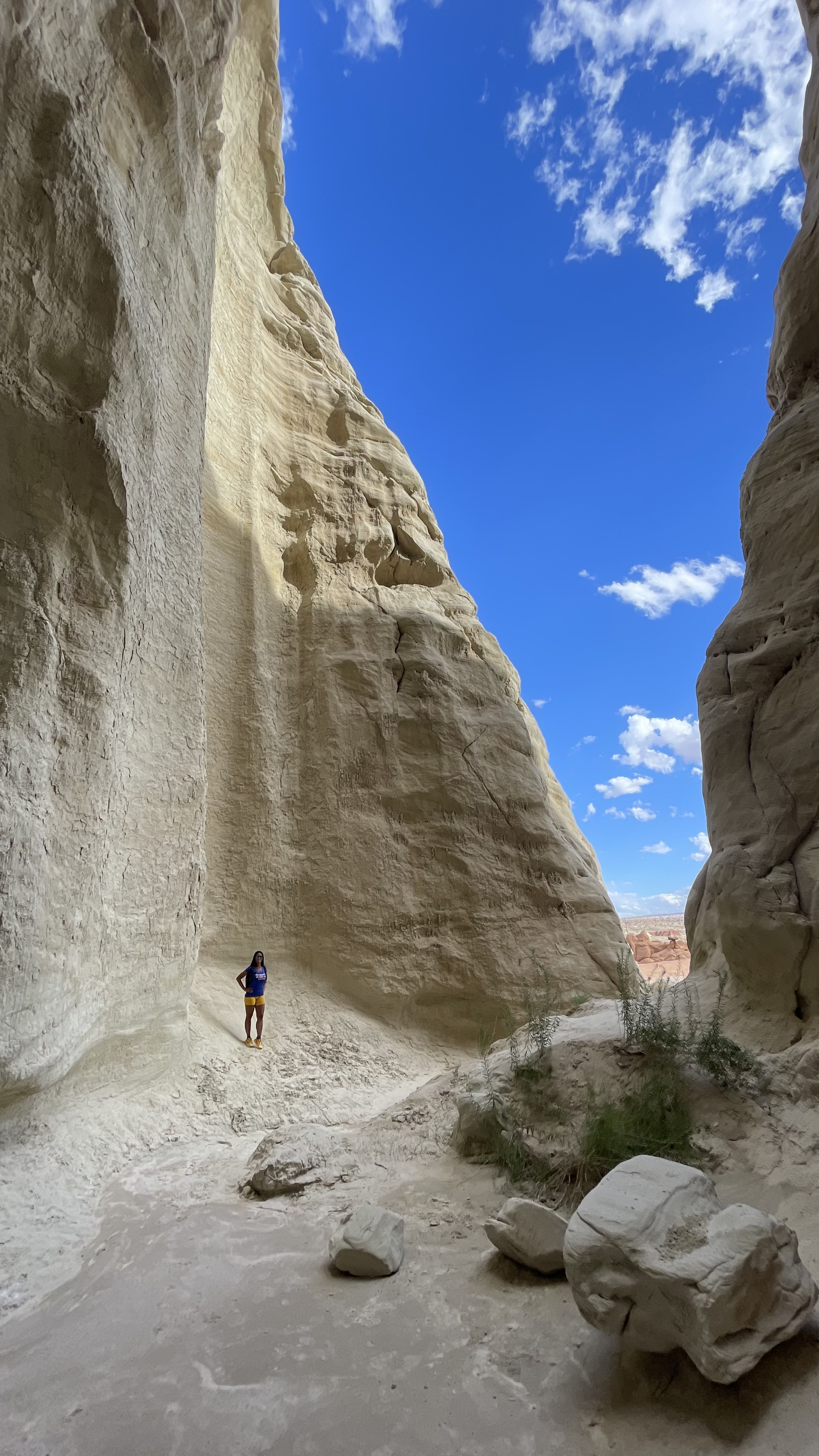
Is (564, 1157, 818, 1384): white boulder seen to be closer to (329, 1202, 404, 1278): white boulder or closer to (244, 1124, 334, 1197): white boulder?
(329, 1202, 404, 1278): white boulder

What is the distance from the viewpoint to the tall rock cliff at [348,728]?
875 centimetres

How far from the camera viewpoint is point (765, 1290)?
2445 mm

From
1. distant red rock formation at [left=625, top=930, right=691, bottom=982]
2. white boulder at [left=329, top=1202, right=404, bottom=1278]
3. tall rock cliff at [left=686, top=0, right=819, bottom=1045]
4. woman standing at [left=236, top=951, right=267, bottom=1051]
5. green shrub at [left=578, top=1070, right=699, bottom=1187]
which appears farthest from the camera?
distant red rock formation at [left=625, top=930, right=691, bottom=982]

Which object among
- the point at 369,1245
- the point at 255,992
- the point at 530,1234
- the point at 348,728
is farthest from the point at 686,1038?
the point at 348,728

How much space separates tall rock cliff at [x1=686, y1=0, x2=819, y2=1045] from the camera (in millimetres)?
4922

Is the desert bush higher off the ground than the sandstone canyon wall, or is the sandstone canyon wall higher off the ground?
the sandstone canyon wall

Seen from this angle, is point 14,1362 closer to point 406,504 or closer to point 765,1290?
point 765,1290

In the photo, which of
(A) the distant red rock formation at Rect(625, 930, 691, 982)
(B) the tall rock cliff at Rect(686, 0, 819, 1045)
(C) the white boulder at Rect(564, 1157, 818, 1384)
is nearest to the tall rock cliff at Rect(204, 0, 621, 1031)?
(B) the tall rock cliff at Rect(686, 0, 819, 1045)

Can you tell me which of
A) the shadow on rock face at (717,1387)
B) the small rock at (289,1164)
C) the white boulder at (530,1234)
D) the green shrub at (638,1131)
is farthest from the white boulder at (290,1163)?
the shadow on rock face at (717,1387)

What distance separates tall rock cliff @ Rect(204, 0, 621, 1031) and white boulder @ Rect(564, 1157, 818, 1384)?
597cm

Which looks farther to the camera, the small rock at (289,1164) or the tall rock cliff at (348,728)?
the tall rock cliff at (348,728)

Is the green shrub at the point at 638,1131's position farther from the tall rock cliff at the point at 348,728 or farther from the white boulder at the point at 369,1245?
the tall rock cliff at the point at 348,728

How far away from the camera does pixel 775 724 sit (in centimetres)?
556

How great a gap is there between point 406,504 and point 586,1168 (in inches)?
399
